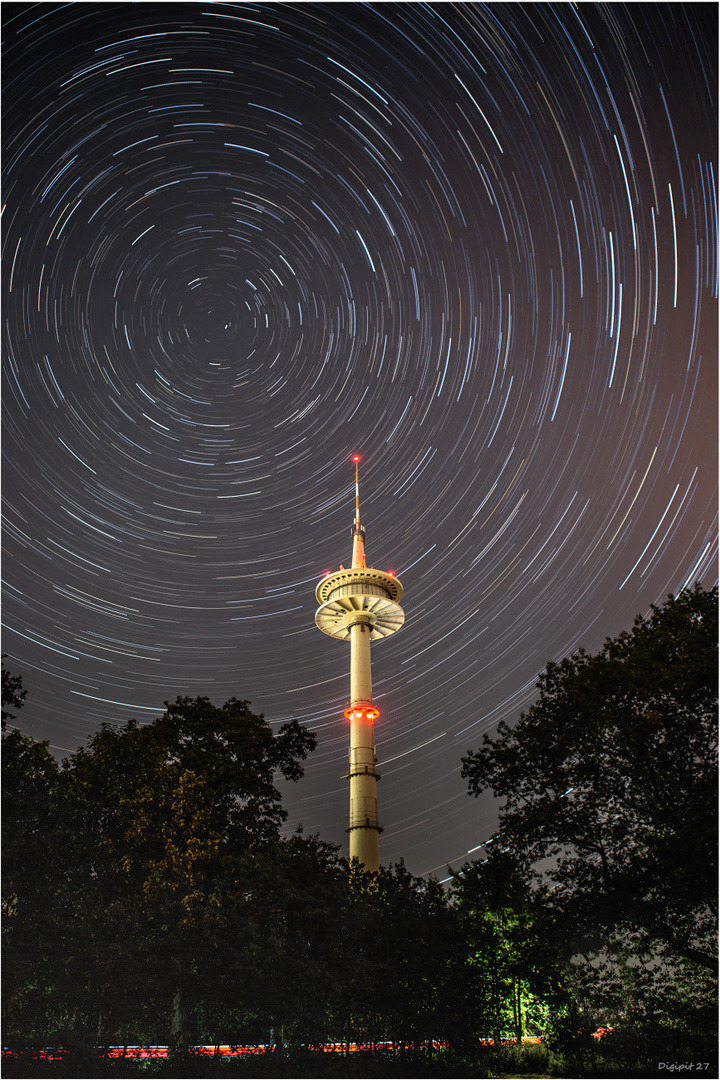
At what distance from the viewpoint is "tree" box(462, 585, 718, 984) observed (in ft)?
66.6

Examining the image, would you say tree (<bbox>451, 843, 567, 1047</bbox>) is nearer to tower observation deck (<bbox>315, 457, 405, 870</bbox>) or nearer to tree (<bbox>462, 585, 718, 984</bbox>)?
tree (<bbox>462, 585, 718, 984</bbox>)

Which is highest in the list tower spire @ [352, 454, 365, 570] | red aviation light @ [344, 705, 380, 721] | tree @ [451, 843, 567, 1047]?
tower spire @ [352, 454, 365, 570]

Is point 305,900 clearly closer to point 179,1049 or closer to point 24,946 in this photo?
point 179,1049

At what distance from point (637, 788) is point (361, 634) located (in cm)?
4286

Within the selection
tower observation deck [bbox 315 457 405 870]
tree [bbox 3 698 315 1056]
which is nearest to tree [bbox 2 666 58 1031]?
tree [bbox 3 698 315 1056]

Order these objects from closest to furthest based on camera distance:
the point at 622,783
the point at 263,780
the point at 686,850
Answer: the point at 686,850, the point at 622,783, the point at 263,780

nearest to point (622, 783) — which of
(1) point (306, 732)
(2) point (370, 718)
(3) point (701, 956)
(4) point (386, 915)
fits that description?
(3) point (701, 956)

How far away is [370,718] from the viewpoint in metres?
57.4

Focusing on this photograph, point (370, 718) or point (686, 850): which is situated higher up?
point (370, 718)

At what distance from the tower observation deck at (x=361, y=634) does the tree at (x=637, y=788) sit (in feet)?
96.1

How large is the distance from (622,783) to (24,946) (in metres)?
19.1

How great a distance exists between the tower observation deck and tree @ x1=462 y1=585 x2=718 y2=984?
96.1 ft

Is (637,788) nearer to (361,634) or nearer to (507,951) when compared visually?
(507,951)

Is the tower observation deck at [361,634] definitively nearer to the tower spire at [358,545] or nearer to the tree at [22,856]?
the tower spire at [358,545]
